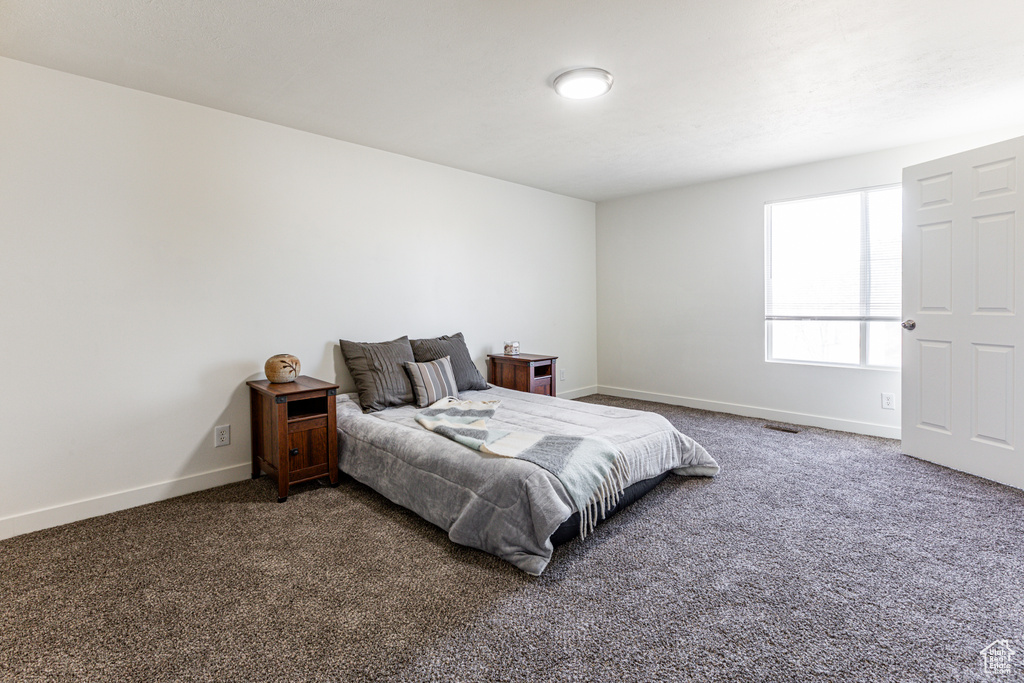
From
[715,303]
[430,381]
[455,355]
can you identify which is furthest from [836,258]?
[430,381]

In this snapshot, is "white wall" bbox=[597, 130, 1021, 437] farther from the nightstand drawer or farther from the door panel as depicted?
the nightstand drawer

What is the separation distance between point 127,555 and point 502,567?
173 centimetres

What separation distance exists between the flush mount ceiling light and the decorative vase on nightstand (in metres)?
2.33

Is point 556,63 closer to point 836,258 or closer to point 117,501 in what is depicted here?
point 836,258

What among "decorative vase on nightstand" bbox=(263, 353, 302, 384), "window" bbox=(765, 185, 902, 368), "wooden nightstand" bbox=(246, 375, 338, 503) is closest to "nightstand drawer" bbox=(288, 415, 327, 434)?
"wooden nightstand" bbox=(246, 375, 338, 503)

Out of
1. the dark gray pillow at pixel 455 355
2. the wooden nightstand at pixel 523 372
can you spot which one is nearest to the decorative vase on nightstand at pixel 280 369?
the dark gray pillow at pixel 455 355

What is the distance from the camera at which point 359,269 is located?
3.75 m

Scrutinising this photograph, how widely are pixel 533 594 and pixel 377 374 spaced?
2.05 meters

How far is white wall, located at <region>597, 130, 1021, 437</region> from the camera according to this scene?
4125 mm

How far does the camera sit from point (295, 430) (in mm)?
2846

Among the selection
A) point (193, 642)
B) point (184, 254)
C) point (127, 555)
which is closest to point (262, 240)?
point (184, 254)

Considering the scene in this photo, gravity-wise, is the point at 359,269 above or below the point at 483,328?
above

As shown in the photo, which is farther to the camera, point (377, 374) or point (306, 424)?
point (377, 374)

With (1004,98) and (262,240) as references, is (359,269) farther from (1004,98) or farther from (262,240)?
(1004,98)
